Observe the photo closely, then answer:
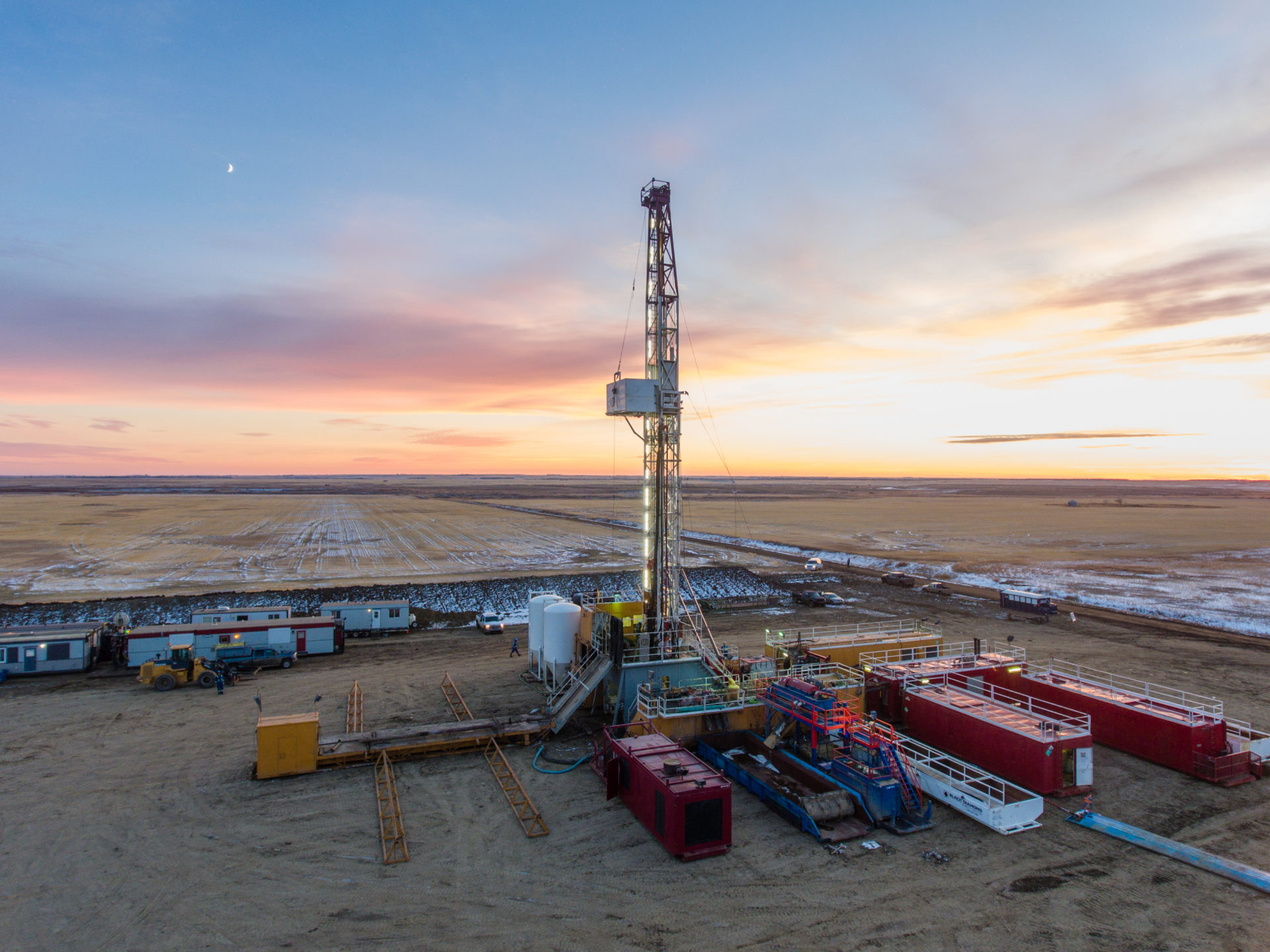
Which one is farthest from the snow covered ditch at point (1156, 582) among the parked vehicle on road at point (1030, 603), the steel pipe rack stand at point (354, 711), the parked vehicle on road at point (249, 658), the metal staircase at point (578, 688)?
the parked vehicle on road at point (249, 658)

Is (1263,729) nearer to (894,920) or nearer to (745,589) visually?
(894,920)

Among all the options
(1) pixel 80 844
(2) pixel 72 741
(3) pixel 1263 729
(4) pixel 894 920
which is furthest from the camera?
(3) pixel 1263 729

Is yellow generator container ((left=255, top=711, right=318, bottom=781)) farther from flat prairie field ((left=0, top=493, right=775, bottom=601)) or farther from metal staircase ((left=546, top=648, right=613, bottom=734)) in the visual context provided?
flat prairie field ((left=0, top=493, right=775, bottom=601))

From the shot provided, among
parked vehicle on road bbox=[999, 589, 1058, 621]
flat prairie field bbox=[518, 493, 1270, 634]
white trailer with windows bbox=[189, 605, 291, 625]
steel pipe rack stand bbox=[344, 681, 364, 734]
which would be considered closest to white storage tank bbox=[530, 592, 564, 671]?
steel pipe rack stand bbox=[344, 681, 364, 734]

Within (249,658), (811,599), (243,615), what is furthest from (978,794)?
(243,615)

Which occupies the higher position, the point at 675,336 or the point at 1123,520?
the point at 675,336

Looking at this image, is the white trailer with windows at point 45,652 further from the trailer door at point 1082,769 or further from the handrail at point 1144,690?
the handrail at point 1144,690

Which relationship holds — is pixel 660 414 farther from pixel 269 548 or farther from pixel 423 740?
pixel 269 548

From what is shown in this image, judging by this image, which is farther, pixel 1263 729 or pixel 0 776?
pixel 1263 729

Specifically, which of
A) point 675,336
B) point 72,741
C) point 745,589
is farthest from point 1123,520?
point 72,741
